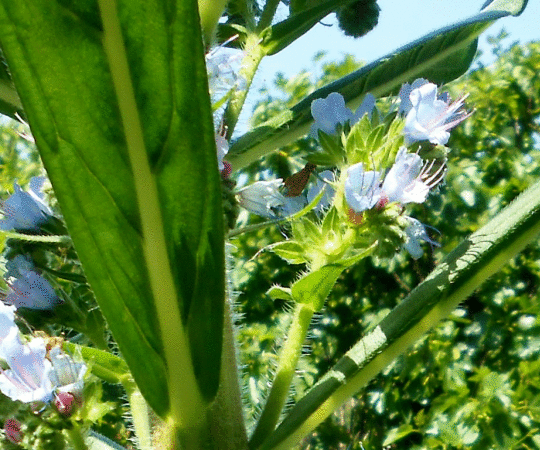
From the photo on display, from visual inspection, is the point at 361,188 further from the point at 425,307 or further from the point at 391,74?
the point at 391,74

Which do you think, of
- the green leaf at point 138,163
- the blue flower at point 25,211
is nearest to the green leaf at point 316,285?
the green leaf at point 138,163

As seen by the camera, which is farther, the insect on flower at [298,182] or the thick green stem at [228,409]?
the insect on flower at [298,182]

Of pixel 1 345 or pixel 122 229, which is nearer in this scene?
pixel 122 229

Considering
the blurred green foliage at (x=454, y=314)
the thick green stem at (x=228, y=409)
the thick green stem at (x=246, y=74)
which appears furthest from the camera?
the blurred green foliage at (x=454, y=314)

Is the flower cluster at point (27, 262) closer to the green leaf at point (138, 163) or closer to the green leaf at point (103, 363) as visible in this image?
the green leaf at point (103, 363)

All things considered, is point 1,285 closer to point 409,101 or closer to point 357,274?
point 409,101

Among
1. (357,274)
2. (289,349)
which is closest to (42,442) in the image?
(289,349)

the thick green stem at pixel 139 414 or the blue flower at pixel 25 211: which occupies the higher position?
the blue flower at pixel 25 211
